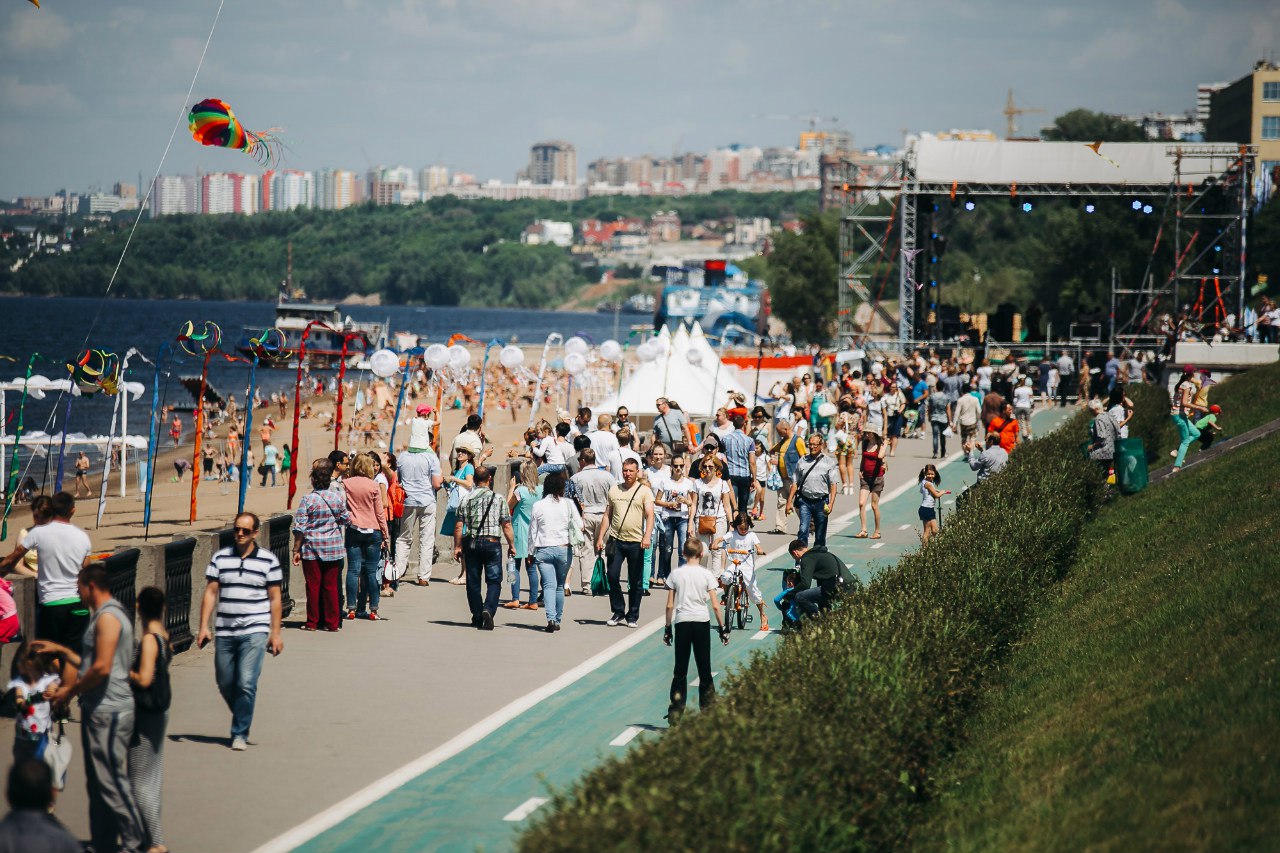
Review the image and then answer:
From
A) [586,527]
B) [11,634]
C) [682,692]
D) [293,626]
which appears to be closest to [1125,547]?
[586,527]

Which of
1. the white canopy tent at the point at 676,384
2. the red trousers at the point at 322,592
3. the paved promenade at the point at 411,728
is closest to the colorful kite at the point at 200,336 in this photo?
the paved promenade at the point at 411,728

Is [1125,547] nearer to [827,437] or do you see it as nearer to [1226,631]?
[1226,631]

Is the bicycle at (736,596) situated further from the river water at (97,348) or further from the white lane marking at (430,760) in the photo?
the river water at (97,348)

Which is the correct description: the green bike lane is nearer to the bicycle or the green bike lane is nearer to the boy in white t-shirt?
the bicycle

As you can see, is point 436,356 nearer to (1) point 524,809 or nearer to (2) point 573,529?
(2) point 573,529

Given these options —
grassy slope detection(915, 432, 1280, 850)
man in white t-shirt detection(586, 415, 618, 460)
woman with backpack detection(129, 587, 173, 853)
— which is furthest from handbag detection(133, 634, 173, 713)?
man in white t-shirt detection(586, 415, 618, 460)

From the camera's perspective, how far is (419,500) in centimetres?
1681

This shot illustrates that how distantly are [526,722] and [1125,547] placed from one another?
9.08 metres

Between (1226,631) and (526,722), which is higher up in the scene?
(1226,631)

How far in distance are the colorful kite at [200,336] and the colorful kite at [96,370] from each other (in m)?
0.97


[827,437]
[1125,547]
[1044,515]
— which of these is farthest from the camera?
[827,437]

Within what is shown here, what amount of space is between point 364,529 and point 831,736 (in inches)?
313

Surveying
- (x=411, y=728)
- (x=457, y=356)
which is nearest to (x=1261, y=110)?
(x=457, y=356)

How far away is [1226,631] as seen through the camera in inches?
437
